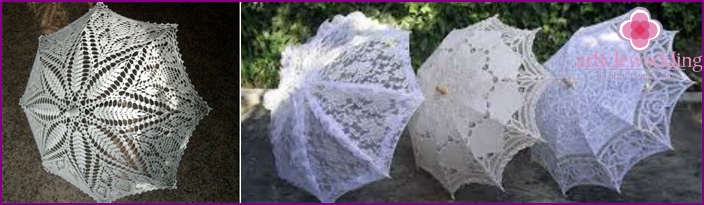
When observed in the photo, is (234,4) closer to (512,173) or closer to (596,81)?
(512,173)

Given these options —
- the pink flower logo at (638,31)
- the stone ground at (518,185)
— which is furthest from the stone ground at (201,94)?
the pink flower logo at (638,31)

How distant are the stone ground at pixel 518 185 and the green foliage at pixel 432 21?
898 mm

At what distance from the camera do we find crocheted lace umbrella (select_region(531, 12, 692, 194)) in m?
2.47

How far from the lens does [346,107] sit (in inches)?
89.7

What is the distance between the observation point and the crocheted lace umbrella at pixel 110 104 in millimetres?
2139

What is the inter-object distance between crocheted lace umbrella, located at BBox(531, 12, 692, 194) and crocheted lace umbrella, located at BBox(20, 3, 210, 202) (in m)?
1.39

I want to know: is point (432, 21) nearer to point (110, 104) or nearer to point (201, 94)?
point (201, 94)

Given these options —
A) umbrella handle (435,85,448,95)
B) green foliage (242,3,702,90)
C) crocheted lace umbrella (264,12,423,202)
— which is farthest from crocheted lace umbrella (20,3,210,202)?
green foliage (242,3,702,90)

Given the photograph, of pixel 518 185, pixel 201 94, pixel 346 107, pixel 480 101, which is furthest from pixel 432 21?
pixel 346 107

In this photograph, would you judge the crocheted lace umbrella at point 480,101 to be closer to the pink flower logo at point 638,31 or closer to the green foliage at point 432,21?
the pink flower logo at point 638,31

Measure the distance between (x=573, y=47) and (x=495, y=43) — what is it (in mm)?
373

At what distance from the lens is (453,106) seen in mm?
2451

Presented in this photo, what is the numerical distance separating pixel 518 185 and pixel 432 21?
143 centimetres

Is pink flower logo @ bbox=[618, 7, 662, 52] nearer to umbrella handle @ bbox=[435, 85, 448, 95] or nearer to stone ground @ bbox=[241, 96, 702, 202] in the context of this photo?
stone ground @ bbox=[241, 96, 702, 202]
